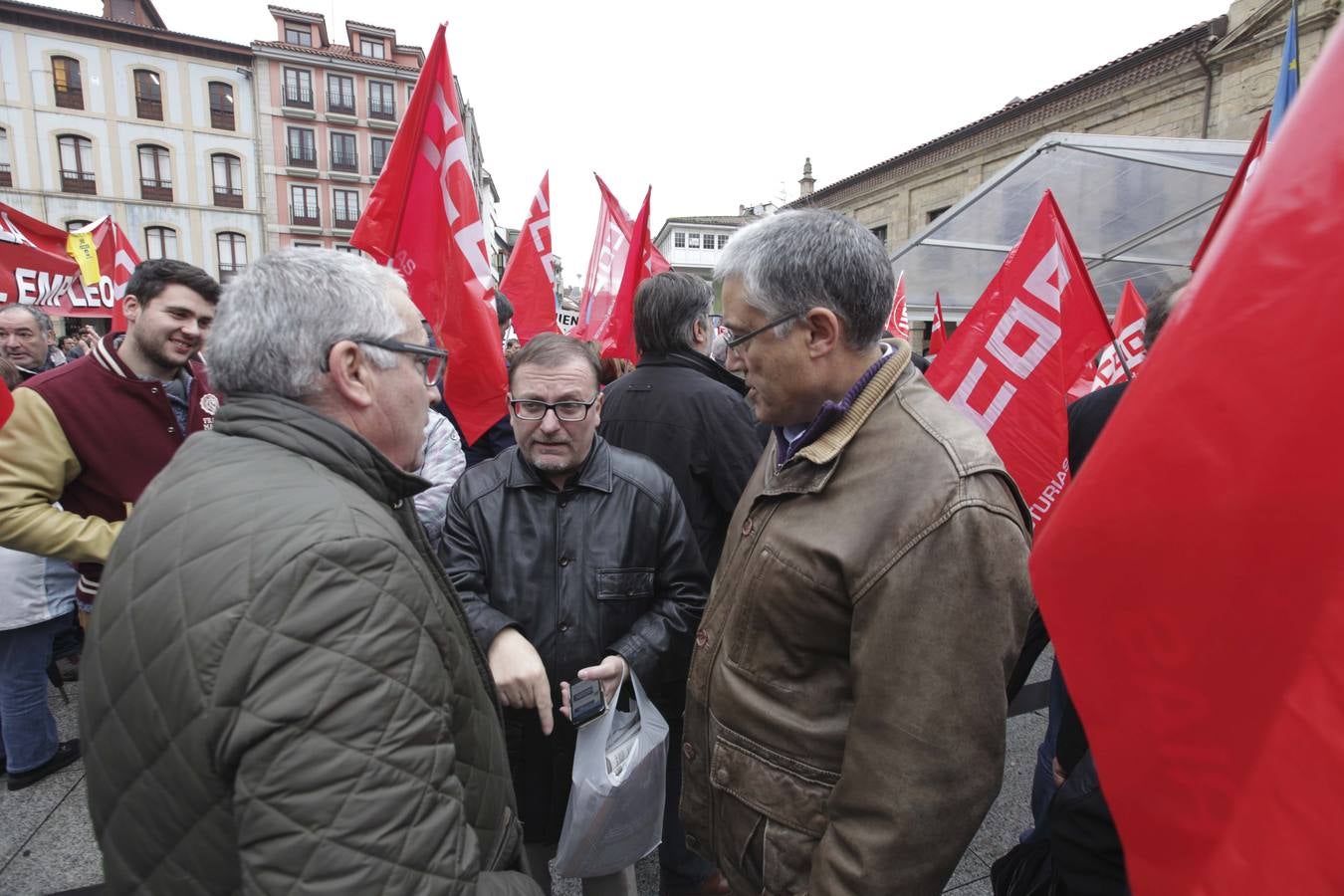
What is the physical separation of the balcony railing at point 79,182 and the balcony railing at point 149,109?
3447 mm

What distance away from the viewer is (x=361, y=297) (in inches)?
51.0

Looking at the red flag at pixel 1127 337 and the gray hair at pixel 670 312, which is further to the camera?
the red flag at pixel 1127 337

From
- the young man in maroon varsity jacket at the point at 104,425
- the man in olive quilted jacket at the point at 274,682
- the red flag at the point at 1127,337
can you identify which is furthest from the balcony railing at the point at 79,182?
the man in olive quilted jacket at the point at 274,682

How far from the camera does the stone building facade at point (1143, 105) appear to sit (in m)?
11.0

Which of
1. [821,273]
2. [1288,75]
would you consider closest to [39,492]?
[821,273]

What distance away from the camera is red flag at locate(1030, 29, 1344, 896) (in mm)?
481

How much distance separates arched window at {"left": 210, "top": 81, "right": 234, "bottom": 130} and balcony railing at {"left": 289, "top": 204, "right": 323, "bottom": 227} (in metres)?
4.18

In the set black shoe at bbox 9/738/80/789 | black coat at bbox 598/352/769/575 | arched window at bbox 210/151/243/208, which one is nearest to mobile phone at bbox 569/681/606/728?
black coat at bbox 598/352/769/575

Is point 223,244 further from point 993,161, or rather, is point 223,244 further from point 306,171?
point 993,161

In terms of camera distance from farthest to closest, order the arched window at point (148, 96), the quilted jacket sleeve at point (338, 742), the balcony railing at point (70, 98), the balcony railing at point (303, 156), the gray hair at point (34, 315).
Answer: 1. the balcony railing at point (303, 156)
2. the arched window at point (148, 96)
3. the balcony railing at point (70, 98)
4. the gray hair at point (34, 315)
5. the quilted jacket sleeve at point (338, 742)

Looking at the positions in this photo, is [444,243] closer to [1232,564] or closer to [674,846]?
[674,846]

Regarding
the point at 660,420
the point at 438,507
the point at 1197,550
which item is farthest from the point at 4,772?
the point at 1197,550

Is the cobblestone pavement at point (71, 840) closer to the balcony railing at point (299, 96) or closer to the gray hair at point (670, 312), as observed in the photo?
the gray hair at point (670, 312)

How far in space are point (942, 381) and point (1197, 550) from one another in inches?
112
